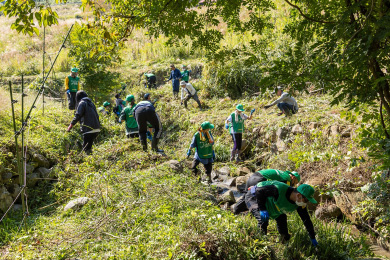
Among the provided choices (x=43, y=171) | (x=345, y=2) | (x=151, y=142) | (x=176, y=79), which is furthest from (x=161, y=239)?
(x=176, y=79)

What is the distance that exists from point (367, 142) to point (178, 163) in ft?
14.4

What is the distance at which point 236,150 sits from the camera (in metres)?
9.55

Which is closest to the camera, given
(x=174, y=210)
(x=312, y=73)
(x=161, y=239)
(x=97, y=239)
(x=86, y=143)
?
(x=312, y=73)

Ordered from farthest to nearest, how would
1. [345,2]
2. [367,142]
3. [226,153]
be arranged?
[226,153] → [367,142] → [345,2]

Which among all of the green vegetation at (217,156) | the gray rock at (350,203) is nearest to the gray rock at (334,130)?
the green vegetation at (217,156)

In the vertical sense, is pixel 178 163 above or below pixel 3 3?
below

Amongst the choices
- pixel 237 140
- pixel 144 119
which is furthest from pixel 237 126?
pixel 144 119

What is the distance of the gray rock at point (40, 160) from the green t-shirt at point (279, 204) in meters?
5.42

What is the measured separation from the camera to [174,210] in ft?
17.6

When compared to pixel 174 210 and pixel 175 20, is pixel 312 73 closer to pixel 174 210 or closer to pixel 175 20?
pixel 175 20

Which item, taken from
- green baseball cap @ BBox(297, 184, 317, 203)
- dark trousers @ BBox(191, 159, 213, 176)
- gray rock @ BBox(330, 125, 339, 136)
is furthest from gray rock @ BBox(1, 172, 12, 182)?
gray rock @ BBox(330, 125, 339, 136)

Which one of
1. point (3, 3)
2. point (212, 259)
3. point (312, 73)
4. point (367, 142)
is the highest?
point (3, 3)

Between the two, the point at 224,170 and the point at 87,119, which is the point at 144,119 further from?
the point at 224,170

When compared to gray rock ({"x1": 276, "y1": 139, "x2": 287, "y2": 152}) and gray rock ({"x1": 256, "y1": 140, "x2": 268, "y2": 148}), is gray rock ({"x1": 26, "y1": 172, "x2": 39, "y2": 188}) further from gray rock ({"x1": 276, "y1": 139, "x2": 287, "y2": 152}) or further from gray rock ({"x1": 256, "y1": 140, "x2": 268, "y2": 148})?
gray rock ({"x1": 276, "y1": 139, "x2": 287, "y2": 152})
